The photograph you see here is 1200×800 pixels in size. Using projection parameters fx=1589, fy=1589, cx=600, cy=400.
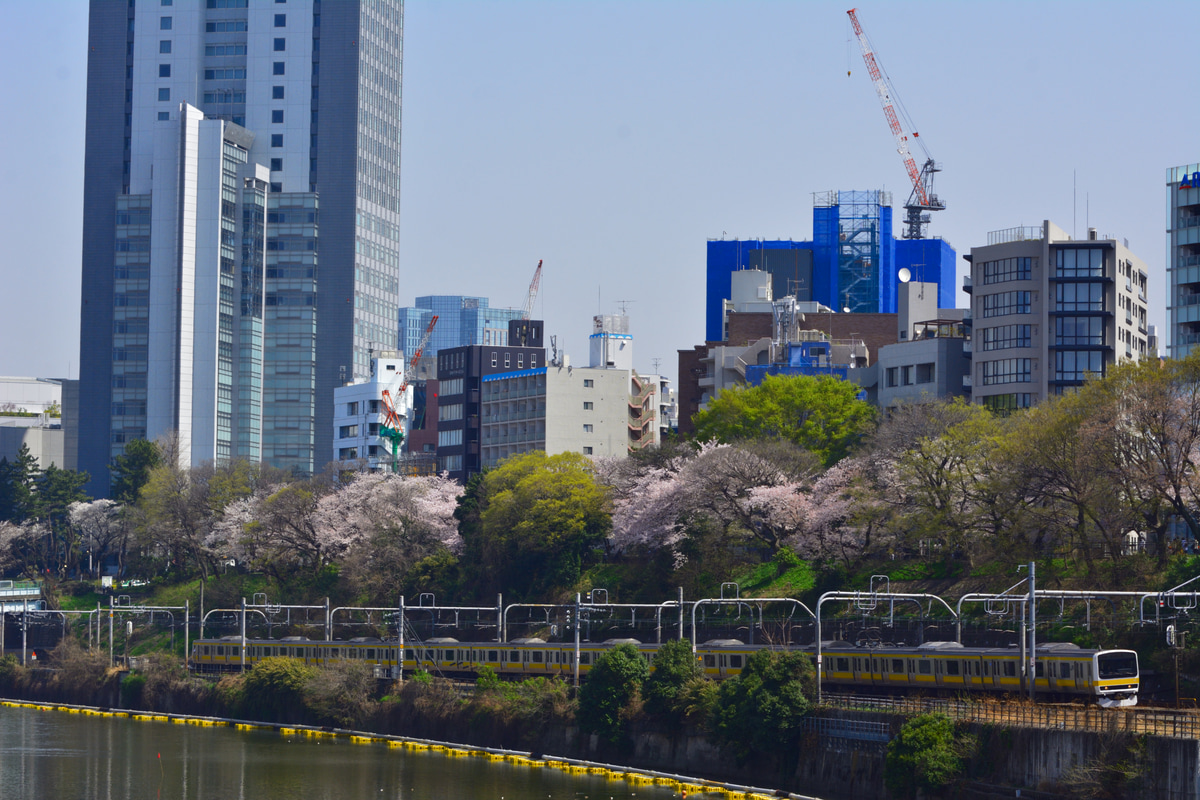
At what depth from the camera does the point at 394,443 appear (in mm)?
159125

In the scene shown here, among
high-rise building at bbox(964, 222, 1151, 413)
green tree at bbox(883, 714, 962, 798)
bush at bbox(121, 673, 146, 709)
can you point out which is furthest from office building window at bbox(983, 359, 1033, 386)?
bush at bbox(121, 673, 146, 709)

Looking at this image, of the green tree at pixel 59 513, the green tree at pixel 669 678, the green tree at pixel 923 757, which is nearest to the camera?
the green tree at pixel 923 757

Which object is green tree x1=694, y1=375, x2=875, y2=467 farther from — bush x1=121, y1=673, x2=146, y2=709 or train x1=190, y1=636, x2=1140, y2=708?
bush x1=121, y1=673, x2=146, y2=709

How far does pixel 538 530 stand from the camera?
98.4 meters

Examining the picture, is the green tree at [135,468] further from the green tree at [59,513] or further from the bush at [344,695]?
the bush at [344,695]

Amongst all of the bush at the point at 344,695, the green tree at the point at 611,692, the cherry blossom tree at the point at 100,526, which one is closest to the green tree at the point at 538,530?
the bush at the point at 344,695

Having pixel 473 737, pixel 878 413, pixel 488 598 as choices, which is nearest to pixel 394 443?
pixel 488 598

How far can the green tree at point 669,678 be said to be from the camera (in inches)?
2574

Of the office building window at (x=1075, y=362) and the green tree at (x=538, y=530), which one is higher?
the office building window at (x=1075, y=362)

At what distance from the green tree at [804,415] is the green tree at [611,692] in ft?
101

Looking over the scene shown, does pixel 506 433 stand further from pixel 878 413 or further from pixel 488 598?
pixel 878 413

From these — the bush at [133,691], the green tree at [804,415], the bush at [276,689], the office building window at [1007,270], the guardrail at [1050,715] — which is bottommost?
the bush at [133,691]

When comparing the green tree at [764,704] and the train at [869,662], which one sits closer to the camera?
the train at [869,662]

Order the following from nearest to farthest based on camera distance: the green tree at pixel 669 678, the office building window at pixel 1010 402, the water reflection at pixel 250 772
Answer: the water reflection at pixel 250 772 → the green tree at pixel 669 678 → the office building window at pixel 1010 402
